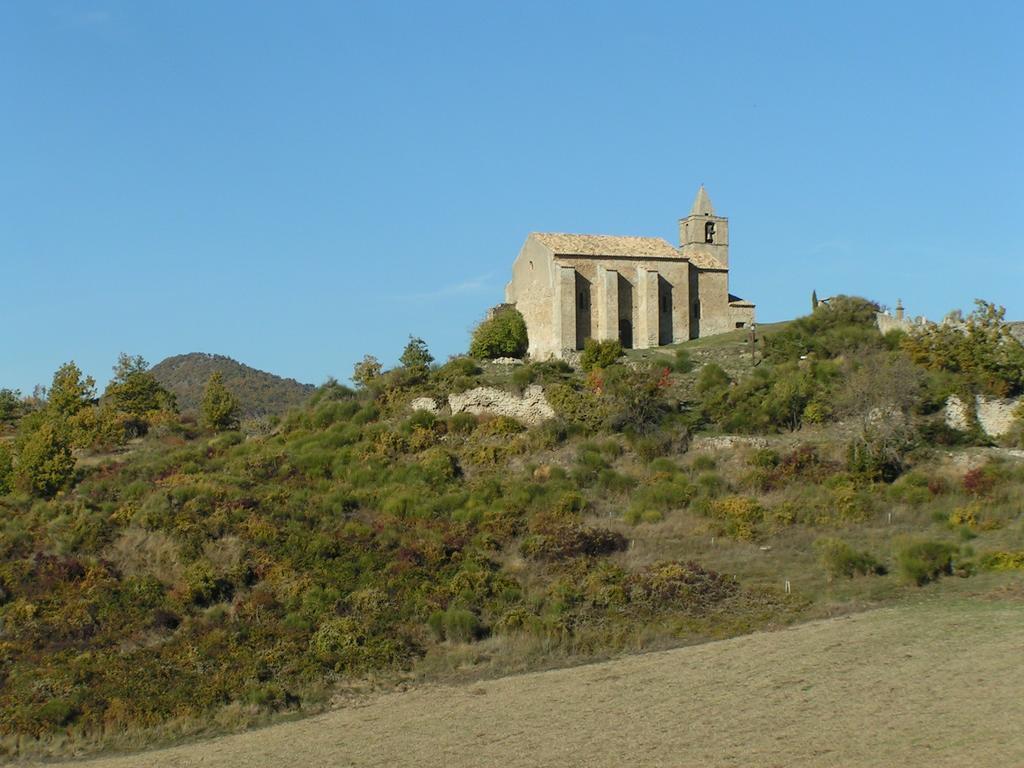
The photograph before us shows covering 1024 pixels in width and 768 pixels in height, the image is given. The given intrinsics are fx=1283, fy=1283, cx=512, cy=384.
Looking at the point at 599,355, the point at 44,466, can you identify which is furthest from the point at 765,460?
the point at 44,466

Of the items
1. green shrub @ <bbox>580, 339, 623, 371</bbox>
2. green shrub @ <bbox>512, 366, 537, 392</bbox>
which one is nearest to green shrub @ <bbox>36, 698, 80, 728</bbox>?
green shrub @ <bbox>512, 366, 537, 392</bbox>

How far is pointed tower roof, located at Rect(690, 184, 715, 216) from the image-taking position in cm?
5803

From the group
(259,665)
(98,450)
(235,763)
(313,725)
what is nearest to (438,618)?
(259,665)

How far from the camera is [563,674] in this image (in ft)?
78.2

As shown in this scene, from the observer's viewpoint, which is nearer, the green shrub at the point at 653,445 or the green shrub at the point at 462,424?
the green shrub at the point at 653,445

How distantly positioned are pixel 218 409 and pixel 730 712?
38.0 metres

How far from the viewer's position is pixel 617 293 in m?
51.7

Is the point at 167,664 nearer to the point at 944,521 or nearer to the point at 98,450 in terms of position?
the point at 944,521

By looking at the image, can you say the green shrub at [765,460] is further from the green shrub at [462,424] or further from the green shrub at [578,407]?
the green shrub at [462,424]

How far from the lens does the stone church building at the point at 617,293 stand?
51.1 meters

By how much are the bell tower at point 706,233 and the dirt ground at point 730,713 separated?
1323 inches

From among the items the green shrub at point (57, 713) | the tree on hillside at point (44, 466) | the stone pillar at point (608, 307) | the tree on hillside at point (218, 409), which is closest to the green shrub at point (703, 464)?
the stone pillar at point (608, 307)

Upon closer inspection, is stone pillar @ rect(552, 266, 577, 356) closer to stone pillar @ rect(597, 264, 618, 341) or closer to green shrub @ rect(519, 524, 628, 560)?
stone pillar @ rect(597, 264, 618, 341)

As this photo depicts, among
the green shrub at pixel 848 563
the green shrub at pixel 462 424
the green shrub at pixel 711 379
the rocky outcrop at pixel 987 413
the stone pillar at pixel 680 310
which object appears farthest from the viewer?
the stone pillar at pixel 680 310
